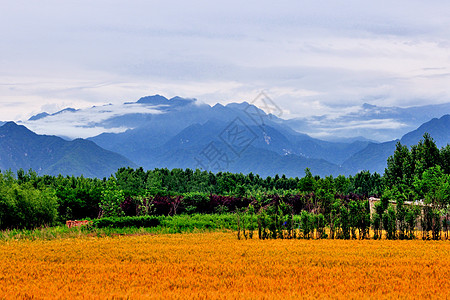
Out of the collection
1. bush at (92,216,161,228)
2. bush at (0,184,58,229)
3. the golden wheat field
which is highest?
bush at (0,184,58,229)

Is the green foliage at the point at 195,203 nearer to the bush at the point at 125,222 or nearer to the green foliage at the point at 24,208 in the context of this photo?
the bush at the point at 125,222

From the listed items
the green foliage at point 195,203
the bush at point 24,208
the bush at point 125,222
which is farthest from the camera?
the green foliage at point 195,203

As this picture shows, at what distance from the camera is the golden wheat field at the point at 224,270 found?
9.73 metres

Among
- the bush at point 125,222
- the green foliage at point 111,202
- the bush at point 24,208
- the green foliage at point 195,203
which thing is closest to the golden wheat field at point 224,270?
the bush at point 24,208

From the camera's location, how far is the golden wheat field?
973 cm

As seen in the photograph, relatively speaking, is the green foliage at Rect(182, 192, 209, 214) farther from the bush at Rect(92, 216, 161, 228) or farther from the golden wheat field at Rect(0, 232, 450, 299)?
the golden wheat field at Rect(0, 232, 450, 299)

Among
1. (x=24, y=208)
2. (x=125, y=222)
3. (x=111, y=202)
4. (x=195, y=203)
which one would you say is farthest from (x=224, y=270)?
(x=195, y=203)

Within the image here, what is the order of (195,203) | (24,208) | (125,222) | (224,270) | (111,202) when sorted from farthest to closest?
(195,203) → (111,202) → (125,222) → (24,208) → (224,270)

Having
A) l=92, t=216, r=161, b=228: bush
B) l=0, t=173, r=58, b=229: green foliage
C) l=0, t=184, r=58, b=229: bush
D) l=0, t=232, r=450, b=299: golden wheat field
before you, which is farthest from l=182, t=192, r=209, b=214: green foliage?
l=0, t=232, r=450, b=299: golden wheat field

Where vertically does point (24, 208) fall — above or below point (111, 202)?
below

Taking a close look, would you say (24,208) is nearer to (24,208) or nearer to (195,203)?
(24,208)

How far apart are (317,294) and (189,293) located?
2.60m

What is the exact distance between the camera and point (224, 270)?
11719 millimetres

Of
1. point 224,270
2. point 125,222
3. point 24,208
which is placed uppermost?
point 24,208
